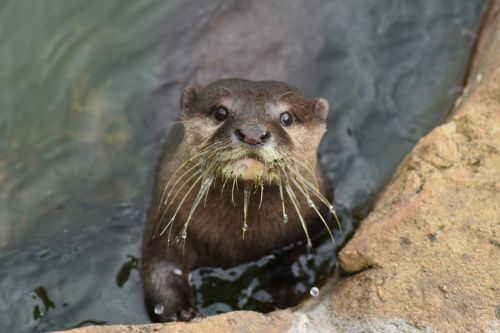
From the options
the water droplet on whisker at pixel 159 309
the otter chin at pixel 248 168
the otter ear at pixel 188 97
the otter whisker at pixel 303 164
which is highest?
the otter chin at pixel 248 168

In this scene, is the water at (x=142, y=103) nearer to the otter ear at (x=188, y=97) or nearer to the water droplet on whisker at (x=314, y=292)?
the water droplet on whisker at (x=314, y=292)

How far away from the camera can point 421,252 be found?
3.18 meters

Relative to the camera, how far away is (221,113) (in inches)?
139

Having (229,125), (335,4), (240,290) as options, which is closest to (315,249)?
(240,290)

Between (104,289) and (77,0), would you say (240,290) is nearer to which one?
(104,289)

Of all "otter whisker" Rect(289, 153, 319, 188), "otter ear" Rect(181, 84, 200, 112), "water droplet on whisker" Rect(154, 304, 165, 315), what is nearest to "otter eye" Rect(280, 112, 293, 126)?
"otter whisker" Rect(289, 153, 319, 188)

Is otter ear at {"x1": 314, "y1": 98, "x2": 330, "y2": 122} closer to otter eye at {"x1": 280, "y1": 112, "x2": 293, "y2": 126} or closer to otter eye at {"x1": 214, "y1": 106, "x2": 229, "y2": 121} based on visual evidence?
otter eye at {"x1": 280, "y1": 112, "x2": 293, "y2": 126}

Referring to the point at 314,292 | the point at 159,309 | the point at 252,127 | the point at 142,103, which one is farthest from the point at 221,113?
the point at 142,103

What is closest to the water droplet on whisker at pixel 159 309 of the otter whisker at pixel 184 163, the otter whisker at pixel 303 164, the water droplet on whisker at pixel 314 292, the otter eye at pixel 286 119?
the otter whisker at pixel 184 163

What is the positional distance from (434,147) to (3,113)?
2.81m

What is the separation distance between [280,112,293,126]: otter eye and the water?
865mm

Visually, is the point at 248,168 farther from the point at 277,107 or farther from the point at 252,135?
the point at 277,107

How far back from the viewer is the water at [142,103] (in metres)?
4.08

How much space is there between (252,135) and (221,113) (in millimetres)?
576
